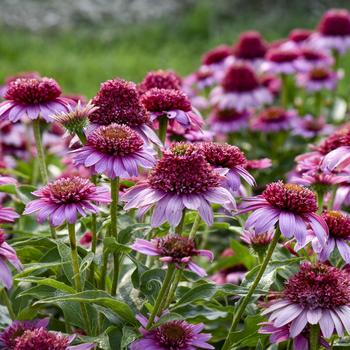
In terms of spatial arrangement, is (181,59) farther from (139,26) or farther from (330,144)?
(330,144)

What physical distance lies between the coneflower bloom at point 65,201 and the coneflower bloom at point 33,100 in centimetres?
29

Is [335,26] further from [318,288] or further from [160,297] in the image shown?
[160,297]

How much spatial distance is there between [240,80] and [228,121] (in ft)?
0.67

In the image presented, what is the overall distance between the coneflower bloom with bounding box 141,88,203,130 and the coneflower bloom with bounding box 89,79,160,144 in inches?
2.9

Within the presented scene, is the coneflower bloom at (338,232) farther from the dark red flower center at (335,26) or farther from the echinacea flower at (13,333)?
the dark red flower center at (335,26)

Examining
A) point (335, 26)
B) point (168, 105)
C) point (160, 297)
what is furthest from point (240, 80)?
point (160, 297)

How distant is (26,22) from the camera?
7.85m

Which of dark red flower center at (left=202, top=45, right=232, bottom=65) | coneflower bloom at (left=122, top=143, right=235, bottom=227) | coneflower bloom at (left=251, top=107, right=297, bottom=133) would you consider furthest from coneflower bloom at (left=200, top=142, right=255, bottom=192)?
dark red flower center at (left=202, top=45, right=232, bottom=65)

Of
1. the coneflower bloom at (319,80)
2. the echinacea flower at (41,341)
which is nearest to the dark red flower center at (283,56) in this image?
the coneflower bloom at (319,80)

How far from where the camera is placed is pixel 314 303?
1525 millimetres

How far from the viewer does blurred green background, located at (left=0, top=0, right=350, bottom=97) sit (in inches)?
257

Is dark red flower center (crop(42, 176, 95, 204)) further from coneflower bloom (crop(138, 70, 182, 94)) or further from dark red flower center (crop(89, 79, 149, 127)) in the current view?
coneflower bloom (crop(138, 70, 182, 94))

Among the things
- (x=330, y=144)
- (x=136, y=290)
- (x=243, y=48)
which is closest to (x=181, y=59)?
(x=243, y=48)

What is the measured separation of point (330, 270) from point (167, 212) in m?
0.39
